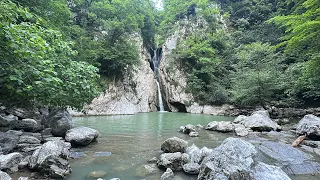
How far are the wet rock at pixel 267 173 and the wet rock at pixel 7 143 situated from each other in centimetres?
558

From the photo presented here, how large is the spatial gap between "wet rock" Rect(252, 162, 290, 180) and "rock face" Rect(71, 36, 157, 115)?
44.2 feet

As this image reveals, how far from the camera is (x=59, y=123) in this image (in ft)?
22.1

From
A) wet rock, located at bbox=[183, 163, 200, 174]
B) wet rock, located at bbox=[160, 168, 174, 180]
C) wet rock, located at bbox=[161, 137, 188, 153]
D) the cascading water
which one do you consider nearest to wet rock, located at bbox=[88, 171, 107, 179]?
wet rock, located at bbox=[160, 168, 174, 180]

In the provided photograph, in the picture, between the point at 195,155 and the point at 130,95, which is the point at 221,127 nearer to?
the point at 195,155

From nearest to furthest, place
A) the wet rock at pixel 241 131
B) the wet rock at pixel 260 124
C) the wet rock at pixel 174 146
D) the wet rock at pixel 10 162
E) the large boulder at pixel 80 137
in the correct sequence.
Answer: the wet rock at pixel 10 162 → the wet rock at pixel 174 146 → the large boulder at pixel 80 137 → the wet rock at pixel 241 131 → the wet rock at pixel 260 124

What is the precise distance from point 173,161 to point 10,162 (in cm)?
340

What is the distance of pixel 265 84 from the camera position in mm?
14266

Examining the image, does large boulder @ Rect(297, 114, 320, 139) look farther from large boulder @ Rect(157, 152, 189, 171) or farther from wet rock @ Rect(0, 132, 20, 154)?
wet rock @ Rect(0, 132, 20, 154)

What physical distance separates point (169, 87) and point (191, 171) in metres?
17.9

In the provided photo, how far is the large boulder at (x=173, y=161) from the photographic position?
434 cm

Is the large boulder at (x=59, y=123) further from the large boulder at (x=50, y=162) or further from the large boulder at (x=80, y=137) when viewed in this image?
the large boulder at (x=50, y=162)

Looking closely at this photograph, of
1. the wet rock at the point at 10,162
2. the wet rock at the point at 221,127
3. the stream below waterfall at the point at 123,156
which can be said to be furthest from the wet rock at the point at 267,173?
the wet rock at the point at 221,127

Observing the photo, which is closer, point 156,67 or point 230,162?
point 230,162

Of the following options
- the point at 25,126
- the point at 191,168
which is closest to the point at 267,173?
Answer: the point at 191,168
